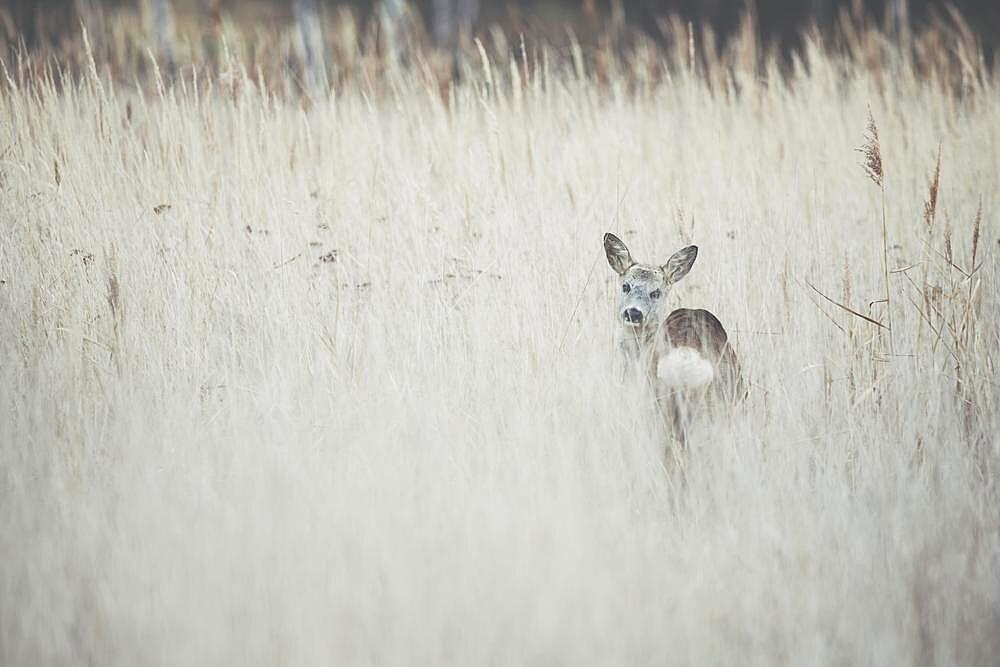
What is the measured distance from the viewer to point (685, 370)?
7.61ft

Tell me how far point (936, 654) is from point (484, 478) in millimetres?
1028

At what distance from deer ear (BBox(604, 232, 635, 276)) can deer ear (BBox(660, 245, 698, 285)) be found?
124 millimetres

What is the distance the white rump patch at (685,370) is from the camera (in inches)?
91.2

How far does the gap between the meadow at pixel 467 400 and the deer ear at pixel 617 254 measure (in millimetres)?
192

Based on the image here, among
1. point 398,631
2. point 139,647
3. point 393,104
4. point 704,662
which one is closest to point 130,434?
point 139,647

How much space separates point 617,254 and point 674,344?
0.64m

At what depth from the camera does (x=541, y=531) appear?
1992mm

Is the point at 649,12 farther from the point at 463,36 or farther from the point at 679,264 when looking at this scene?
the point at 679,264

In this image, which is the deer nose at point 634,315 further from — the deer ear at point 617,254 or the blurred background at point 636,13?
the blurred background at point 636,13

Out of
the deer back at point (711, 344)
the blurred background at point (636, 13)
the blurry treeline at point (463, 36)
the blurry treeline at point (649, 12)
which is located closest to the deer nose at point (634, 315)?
the deer back at point (711, 344)

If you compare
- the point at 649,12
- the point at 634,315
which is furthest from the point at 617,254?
the point at 649,12

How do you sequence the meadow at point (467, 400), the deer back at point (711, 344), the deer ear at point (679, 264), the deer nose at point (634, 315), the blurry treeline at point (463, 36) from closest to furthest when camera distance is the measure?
the meadow at point (467, 400) → the deer back at point (711, 344) → the deer nose at point (634, 315) → the deer ear at point (679, 264) → the blurry treeline at point (463, 36)

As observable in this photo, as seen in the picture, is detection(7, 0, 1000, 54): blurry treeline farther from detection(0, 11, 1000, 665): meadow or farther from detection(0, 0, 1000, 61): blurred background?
detection(0, 11, 1000, 665): meadow

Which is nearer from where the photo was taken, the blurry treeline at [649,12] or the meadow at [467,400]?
the meadow at [467,400]
